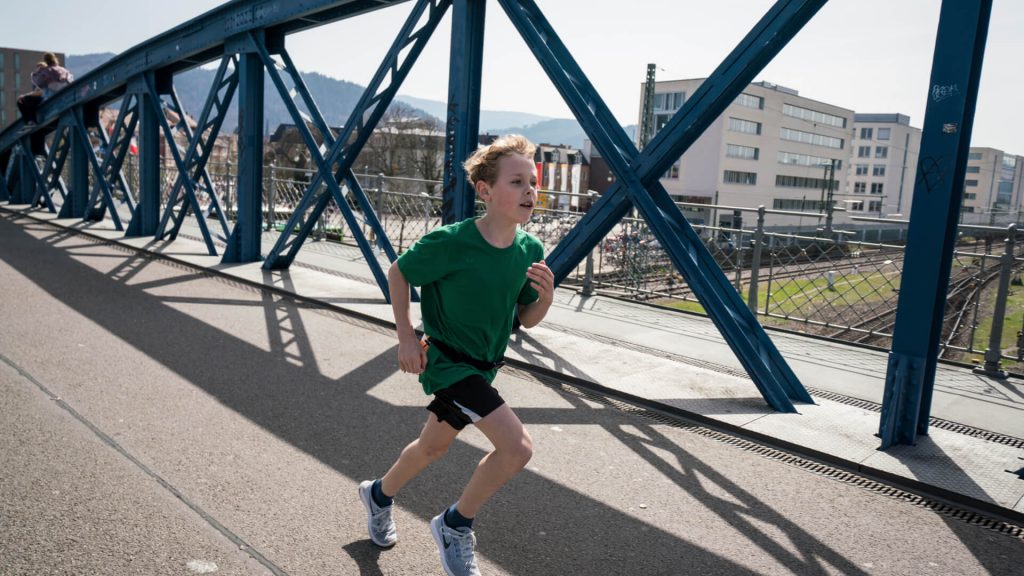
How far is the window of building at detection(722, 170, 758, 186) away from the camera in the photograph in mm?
80206

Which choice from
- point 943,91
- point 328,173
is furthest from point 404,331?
point 328,173

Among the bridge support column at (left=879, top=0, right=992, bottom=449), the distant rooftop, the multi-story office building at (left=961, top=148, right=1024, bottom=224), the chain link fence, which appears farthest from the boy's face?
the distant rooftop

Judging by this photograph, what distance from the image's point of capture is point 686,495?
3891 mm

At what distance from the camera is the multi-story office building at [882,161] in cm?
11281

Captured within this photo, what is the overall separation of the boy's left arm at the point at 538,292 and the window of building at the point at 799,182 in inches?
3611

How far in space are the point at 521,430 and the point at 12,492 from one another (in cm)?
248

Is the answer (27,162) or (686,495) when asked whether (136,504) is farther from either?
(27,162)

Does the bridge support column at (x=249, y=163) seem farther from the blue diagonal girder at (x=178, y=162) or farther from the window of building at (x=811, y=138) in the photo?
the window of building at (x=811, y=138)

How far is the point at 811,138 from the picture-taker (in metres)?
92.8

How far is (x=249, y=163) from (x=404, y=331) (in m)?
9.36

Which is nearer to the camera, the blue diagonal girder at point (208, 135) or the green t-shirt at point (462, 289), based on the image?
the green t-shirt at point (462, 289)

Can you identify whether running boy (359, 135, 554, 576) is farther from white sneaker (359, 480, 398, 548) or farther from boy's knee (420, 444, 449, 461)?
white sneaker (359, 480, 398, 548)

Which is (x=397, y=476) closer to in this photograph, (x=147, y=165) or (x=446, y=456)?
(x=446, y=456)

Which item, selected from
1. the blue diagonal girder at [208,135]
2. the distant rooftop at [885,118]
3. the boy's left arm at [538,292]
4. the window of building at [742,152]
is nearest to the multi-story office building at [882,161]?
the distant rooftop at [885,118]
